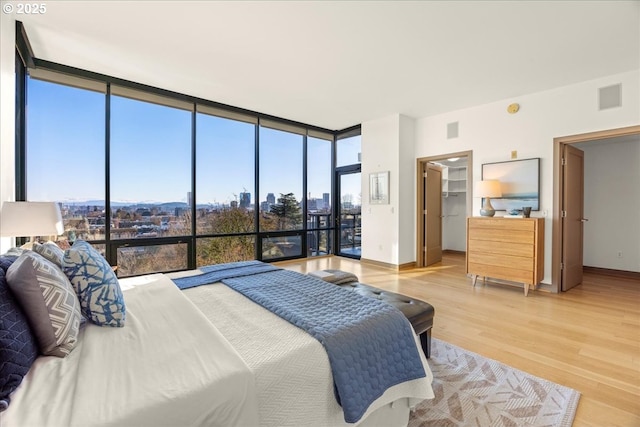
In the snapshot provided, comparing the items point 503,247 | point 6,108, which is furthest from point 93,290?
point 503,247

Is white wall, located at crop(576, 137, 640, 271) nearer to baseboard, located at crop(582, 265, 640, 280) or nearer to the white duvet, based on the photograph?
baseboard, located at crop(582, 265, 640, 280)

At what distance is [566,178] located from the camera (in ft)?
13.0

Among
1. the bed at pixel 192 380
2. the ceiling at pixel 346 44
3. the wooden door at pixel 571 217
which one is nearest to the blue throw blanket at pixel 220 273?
the bed at pixel 192 380

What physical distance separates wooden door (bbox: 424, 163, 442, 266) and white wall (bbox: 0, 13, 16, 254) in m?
5.47

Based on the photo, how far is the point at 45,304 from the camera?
1.12 meters

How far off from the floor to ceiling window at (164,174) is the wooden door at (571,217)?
13.5 ft

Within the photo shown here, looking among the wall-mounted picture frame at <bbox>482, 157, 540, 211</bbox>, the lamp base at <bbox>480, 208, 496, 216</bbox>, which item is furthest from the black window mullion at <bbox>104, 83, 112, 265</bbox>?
the wall-mounted picture frame at <bbox>482, 157, 540, 211</bbox>

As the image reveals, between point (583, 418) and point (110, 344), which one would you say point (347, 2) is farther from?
point (583, 418)

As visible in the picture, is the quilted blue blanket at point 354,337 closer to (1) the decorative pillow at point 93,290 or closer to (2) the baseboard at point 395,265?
(1) the decorative pillow at point 93,290

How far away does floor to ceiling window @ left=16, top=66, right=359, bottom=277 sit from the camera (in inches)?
141

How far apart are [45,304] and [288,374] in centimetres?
95

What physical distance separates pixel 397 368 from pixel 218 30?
3.06 meters

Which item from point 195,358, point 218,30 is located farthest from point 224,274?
point 218,30

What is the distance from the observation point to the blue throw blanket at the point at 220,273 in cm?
212
